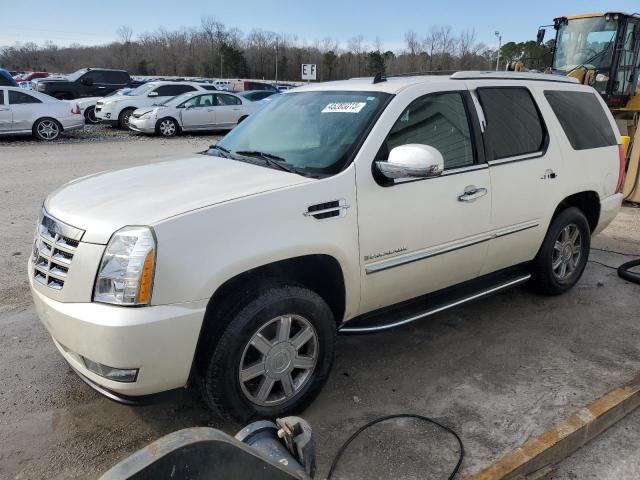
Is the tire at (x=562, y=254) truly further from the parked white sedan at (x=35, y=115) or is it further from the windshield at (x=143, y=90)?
the windshield at (x=143, y=90)

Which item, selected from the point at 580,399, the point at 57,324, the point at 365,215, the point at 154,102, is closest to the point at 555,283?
the point at 580,399

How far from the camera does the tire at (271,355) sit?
270 cm

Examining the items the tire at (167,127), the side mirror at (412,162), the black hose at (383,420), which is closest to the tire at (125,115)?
the tire at (167,127)

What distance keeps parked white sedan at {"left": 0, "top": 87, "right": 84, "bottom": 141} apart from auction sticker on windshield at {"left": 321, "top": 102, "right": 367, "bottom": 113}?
14560 millimetres

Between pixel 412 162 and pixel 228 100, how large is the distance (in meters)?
16.9

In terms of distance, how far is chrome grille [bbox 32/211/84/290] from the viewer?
265 cm

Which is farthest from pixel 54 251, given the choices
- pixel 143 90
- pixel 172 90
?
pixel 143 90

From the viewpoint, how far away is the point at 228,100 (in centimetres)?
1886

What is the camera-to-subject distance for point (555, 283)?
4.73 m

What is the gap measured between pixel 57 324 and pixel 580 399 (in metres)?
3.00

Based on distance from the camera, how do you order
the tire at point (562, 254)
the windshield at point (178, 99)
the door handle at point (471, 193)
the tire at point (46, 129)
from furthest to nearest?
the windshield at point (178, 99), the tire at point (46, 129), the tire at point (562, 254), the door handle at point (471, 193)

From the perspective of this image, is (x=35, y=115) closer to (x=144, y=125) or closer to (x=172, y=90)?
(x=144, y=125)

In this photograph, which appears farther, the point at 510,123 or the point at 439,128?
the point at 510,123

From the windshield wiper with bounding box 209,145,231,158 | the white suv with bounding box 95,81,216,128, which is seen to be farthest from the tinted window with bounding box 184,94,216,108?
the windshield wiper with bounding box 209,145,231,158
